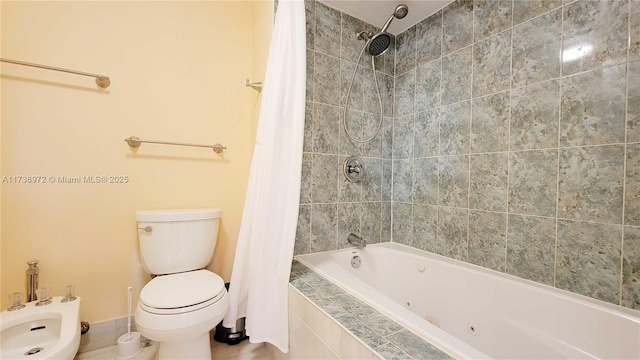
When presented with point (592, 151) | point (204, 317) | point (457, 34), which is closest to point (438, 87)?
point (457, 34)

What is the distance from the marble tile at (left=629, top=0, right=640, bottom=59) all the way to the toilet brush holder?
2.38m

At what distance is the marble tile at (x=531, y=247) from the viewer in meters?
1.09

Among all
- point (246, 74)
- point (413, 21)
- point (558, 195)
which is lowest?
point (558, 195)

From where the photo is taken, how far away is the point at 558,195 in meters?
1.07

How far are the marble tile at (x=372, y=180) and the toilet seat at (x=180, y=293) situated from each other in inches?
39.7

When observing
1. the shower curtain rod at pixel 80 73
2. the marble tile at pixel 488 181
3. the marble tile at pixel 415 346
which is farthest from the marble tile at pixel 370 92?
the shower curtain rod at pixel 80 73

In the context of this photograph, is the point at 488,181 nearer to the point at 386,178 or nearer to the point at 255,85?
the point at 386,178

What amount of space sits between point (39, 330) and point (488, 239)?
6.80 ft

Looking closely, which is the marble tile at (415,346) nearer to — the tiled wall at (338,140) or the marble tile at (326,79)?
the tiled wall at (338,140)

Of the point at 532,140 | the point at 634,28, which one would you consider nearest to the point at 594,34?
the point at 634,28

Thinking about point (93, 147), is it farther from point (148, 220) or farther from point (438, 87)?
point (438, 87)

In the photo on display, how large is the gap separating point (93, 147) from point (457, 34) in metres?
2.03

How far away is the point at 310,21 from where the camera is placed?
149 centimetres

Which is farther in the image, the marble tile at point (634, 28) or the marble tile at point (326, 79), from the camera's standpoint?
the marble tile at point (326, 79)
